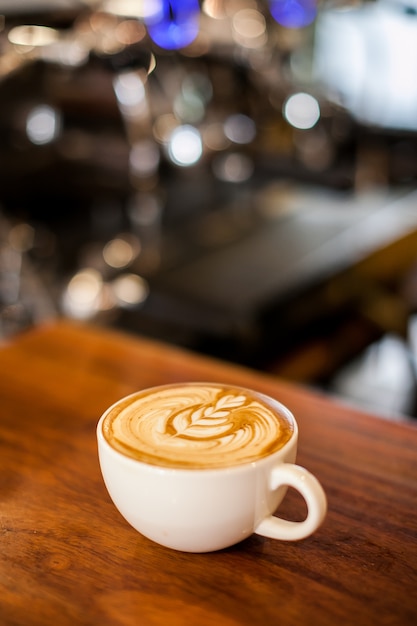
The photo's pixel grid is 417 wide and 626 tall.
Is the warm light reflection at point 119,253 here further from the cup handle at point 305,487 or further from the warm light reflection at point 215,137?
the cup handle at point 305,487

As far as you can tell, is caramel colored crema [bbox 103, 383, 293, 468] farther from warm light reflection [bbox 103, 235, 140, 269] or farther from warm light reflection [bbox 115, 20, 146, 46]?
warm light reflection [bbox 103, 235, 140, 269]

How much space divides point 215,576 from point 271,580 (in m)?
0.04

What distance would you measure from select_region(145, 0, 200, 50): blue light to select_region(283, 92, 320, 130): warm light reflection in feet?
3.29

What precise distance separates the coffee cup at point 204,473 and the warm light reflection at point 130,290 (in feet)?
4.15

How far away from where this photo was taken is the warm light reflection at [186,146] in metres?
1.52

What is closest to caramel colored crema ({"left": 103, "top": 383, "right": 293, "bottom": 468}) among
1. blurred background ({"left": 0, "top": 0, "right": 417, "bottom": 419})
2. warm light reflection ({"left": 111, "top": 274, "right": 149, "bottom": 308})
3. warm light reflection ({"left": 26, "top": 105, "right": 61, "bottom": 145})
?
blurred background ({"left": 0, "top": 0, "right": 417, "bottom": 419})

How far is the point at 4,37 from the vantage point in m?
0.91

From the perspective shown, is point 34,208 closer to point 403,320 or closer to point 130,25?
point 403,320

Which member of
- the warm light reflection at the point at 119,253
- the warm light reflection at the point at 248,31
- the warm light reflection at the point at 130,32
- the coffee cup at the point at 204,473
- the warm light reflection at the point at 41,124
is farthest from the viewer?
the warm light reflection at the point at 119,253

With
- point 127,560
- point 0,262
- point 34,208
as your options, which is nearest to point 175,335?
point 0,262

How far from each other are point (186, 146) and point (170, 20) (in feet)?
1.23

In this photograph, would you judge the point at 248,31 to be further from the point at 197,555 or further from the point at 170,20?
the point at 197,555

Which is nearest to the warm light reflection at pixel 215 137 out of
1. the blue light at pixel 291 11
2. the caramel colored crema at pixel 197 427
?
the blue light at pixel 291 11

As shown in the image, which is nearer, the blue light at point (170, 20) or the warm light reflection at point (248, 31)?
the blue light at point (170, 20)
